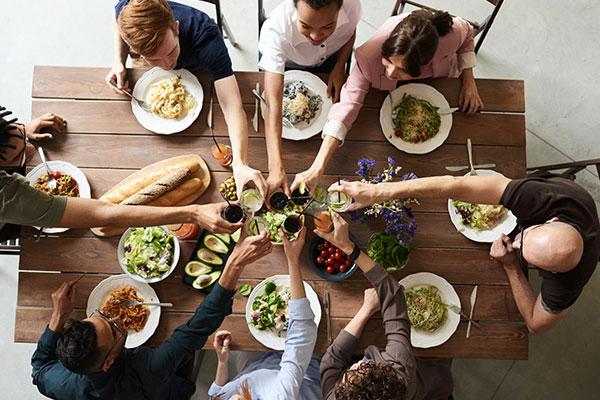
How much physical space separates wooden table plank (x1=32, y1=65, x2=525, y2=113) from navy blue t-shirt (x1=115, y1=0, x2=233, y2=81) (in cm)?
10

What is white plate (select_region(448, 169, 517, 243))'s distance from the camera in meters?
2.27

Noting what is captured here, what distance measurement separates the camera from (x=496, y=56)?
3.49m

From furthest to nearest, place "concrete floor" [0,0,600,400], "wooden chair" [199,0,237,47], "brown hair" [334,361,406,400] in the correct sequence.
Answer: "concrete floor" [0,0,600,400] < "wooden chair" [199,0,237,47] < "brown hair" [334,361,406,400]

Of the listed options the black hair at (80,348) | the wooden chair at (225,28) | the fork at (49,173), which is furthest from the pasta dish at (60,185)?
the wooden chair at (225,28)

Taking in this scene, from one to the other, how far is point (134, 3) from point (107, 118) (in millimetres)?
601

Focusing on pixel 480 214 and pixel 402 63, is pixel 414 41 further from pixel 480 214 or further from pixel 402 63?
pixel 480 214

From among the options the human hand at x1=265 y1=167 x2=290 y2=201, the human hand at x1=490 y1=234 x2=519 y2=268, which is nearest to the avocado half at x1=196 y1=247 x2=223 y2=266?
the human hand at x1=265 y1=167 x2=290 y2=201

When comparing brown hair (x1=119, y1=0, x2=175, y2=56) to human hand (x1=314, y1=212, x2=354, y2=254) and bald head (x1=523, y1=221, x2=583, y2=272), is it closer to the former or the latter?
human hand (x1=314, y1=212, x2=354, y2=254)

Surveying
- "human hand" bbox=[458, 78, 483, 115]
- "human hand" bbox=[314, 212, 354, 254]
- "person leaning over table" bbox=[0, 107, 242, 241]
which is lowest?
"human hand" bbox=[314, 212, 354, 254]

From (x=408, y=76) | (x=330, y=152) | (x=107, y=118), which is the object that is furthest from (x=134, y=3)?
(x=408, y=76)

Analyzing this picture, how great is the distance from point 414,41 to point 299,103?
1.90 ft

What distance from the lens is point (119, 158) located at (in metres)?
2.37

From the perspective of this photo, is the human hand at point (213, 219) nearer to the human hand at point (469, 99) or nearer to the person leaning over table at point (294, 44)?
the person leaning over table at point (294, 44)

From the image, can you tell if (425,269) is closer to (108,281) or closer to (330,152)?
(330,152)
